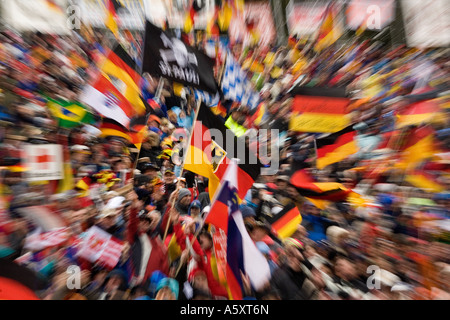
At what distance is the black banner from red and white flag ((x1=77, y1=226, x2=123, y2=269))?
165 centimetres

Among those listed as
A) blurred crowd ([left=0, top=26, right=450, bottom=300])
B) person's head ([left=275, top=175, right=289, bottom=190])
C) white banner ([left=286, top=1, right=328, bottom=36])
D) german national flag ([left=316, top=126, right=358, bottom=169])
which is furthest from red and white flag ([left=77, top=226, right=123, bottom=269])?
white banner ([left=286, top=1, right=328, bottom=36])

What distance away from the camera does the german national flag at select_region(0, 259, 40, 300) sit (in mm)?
1646

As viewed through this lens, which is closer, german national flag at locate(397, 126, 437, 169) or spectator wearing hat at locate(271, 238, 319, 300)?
spectator wearing hat at locate(271, 238, 319, 300)

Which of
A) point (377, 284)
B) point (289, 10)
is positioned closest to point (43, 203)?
point (377, 284)

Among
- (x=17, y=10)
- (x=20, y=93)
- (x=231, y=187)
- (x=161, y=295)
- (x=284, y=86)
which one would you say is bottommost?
(x=161, y=295)

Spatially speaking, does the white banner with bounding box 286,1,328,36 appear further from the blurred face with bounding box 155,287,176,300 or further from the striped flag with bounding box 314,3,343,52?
the blurred face with bounding box 155,287,176,300

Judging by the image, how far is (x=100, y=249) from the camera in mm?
2256

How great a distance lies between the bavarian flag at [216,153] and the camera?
2305mm

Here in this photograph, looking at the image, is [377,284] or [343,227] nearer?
[377,284]

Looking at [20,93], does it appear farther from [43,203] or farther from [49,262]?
[49,262]

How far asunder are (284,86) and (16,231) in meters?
6.06

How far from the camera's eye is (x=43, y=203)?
2.77m

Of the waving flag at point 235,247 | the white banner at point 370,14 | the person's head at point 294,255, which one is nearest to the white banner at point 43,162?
the waving flag at point 235,247

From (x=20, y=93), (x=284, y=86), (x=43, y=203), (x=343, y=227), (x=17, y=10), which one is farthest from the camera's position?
(x=284, y=86)
